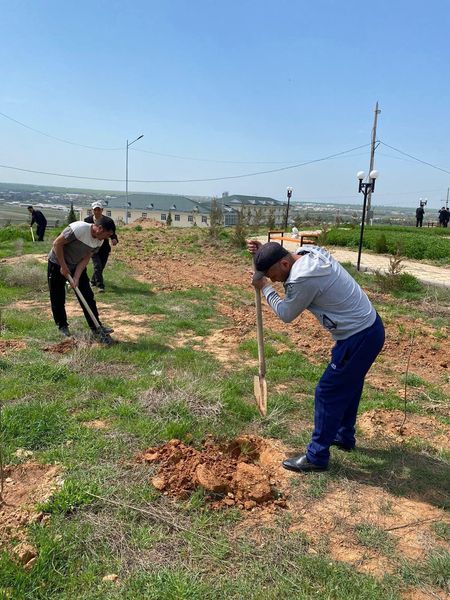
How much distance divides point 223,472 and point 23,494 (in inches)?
44.0

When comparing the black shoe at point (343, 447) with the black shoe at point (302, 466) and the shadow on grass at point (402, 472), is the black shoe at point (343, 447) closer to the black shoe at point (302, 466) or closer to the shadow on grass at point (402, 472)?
the shadow on grass at point (402, 472)

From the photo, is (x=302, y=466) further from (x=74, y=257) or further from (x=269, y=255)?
(x=74, y=257)

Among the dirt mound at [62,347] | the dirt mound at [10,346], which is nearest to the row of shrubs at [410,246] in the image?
the dirt mound at [62,347]

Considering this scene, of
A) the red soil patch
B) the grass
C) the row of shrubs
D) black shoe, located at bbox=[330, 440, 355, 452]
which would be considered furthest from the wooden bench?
the red soil patch

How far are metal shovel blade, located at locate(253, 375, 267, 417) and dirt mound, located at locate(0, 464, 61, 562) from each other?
153 centimetres

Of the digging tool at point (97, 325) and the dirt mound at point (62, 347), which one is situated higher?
the digging tool at point (97, 325)

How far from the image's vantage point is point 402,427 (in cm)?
356

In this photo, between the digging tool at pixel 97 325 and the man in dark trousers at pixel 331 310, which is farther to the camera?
the digging tool at pixel 97 325

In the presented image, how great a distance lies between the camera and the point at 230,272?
11.3m

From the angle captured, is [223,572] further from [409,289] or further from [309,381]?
[409,289]

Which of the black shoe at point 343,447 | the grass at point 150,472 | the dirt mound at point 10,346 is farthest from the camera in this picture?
the dirt mound at point 10,346

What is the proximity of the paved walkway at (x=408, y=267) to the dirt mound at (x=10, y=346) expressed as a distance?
A: 7.66 metres

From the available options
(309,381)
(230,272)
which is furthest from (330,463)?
(230,272)

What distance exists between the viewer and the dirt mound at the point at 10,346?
470 centimetres
